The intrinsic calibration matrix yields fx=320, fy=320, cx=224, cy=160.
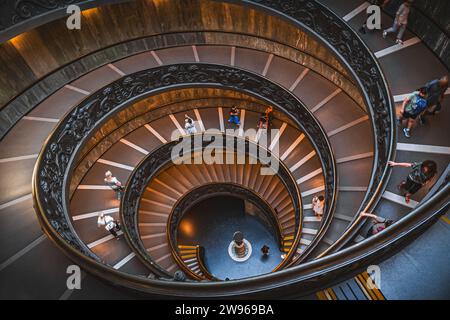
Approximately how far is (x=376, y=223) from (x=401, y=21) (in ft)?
16.2

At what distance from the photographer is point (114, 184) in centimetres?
1075

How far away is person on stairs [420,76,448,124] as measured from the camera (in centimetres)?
613

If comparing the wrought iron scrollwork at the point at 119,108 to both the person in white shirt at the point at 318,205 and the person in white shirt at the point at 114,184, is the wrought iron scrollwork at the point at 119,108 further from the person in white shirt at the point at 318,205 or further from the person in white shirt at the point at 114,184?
the person in white shirt at the point at 114,184

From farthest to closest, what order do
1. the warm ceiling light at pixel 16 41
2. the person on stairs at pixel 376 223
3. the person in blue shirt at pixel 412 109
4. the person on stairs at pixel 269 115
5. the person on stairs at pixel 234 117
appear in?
1. the person on stairs at pixel 234 117
2. the person on stairs at pixel 269 115
3. the warm ceiling light at pixel 16 41
4. the person in blue shirt at pixel 412 109
5. the person on stairs at pixel 376 223

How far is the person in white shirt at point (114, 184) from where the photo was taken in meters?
10.6

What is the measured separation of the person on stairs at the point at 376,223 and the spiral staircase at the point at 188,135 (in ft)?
0.54

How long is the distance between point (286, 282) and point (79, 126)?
8275 mm

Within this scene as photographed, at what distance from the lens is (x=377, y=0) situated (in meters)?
8.71

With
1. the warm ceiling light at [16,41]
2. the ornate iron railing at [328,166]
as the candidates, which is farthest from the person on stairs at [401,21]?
the warm ceiling light at [16,41]

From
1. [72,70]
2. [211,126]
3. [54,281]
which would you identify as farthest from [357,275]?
[72,70]

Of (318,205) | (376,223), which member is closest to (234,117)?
(318,205)

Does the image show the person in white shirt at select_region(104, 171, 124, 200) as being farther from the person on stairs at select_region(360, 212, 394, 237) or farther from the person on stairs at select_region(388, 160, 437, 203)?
the person on stairs at select_region(388, 160, 437, 203)

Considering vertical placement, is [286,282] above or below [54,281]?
below

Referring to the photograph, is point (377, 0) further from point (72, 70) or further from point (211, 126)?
point (72, 70)
